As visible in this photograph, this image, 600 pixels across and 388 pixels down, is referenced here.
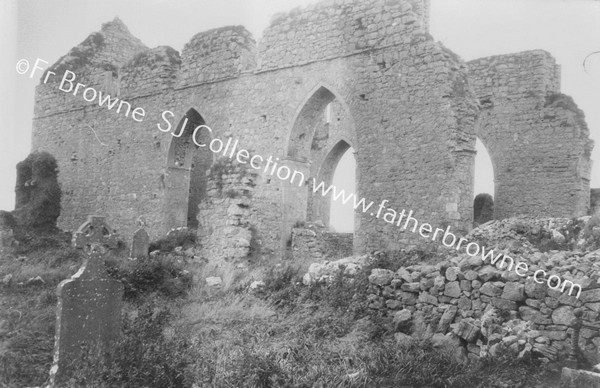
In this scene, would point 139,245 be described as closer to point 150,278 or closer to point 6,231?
point 150,278

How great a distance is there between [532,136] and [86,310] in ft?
40.8

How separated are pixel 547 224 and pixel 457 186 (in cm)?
179

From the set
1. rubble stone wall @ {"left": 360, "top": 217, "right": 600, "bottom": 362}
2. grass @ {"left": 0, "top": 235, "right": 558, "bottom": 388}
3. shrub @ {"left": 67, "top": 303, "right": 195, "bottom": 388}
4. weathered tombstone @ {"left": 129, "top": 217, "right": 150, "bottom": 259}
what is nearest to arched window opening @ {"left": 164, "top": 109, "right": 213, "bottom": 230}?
weathered tombstone @ {"left": 129, "top": 217, "right": 150, "bottom": 259}

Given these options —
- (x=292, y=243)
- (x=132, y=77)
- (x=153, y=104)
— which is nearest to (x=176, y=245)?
(x=292, y=243)

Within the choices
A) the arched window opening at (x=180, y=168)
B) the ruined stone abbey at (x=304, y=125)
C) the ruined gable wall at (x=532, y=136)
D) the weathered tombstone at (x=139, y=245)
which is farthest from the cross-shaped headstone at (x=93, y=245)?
the ruined gable wall at (x=532, y=136)

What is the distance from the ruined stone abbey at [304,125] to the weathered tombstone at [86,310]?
21.0ft

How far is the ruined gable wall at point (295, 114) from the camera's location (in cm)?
1094

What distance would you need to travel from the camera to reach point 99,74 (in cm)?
1766

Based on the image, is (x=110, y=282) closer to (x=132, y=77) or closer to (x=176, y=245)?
(x=176, y=245)

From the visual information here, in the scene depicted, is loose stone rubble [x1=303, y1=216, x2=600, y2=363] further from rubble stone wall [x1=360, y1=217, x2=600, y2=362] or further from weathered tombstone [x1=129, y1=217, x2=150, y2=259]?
weathered tombstone [x1=129, y1=217, x2=150, y2=259]

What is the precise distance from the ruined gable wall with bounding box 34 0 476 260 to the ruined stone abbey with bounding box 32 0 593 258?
0.03 metres

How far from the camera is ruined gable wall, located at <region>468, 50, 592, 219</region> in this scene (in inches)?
557

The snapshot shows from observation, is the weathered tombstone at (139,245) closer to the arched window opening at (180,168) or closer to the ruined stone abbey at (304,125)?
the ruined stone abbey at (304,125)

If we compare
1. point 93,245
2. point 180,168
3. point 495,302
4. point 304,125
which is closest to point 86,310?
point 93,245
